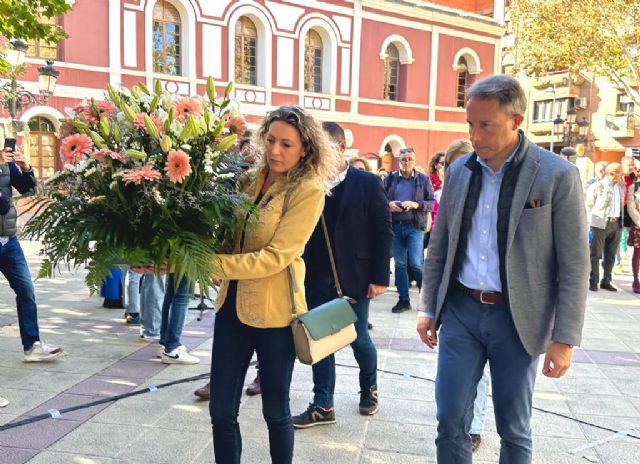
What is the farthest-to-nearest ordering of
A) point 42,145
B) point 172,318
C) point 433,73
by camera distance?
point 433,73 < point 42,145 < point 172,318

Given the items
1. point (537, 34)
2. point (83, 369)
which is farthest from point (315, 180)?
point (537, 34)

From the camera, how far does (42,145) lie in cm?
1784

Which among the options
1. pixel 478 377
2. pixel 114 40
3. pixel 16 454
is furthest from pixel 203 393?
pixel 114 40

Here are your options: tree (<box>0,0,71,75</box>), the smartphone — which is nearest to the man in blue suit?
the smartphone

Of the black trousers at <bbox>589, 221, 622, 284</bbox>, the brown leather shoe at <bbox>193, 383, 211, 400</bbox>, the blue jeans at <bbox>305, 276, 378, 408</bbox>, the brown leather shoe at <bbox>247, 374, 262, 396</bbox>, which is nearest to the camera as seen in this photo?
the blue jeans at <bbox>305, 276, 378, 408</bbox>

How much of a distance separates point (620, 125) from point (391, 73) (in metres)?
16.8

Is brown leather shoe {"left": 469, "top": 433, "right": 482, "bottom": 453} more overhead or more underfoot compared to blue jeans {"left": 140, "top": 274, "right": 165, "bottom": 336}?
more underfoot

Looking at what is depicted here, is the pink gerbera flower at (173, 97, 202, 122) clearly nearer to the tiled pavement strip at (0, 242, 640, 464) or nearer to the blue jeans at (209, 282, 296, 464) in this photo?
the blue jeans at (209, 282, 296, 464)

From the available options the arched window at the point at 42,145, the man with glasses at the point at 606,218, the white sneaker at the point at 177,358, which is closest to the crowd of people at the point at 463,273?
the white sneaker at the point at 177,358

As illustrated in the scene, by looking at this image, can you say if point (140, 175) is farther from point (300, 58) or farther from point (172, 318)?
point (300, 58)

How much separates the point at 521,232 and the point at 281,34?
2060cm

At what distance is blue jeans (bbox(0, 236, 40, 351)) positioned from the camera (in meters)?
4.67

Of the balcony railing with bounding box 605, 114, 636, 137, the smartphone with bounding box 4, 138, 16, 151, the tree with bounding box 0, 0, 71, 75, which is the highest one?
the balcony railing with bounding box 605, 114, 636, 137

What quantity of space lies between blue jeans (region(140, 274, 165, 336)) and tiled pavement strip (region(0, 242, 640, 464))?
20 cm
